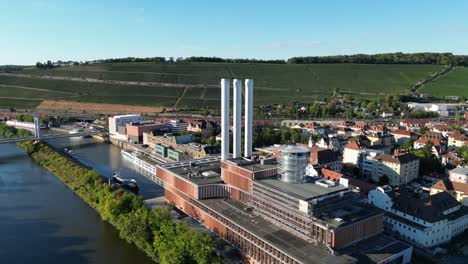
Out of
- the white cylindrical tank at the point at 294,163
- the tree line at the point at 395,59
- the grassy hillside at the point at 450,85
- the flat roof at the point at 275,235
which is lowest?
the flat roof at the point at 275,235

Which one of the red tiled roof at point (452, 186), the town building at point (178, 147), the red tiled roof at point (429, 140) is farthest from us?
the red tiled roof at point (429, 140)

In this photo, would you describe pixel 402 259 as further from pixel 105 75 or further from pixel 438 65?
pixel 438 65

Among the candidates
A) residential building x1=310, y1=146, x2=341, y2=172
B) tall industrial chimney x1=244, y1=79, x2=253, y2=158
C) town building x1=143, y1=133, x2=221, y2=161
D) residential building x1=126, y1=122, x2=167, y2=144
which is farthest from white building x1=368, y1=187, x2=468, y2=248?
residential building x1=126, y1=122, x2=167, y2=144

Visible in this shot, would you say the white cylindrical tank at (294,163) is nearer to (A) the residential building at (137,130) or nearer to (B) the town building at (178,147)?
(B) the town building at (178,147)

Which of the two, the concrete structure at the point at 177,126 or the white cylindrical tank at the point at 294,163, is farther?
the concrete structure at the point at 177,126

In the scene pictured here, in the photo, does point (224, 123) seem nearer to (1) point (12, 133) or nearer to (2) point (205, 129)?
(2) point (205, 129)

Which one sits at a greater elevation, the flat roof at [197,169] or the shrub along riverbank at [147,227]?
the flat roof at [197,169]

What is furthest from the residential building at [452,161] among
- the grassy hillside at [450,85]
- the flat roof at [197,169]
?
the grassy hillside at [450,85]
